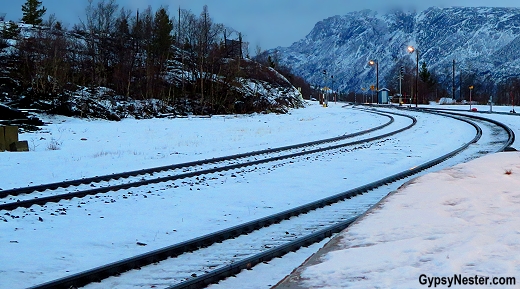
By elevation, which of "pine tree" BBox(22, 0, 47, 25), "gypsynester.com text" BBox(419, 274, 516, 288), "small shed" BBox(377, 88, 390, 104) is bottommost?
"gypsynester.com text" BBox(419, 274, 516, 288)

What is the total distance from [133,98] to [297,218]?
38613mm

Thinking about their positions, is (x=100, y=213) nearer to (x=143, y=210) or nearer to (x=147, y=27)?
(x=143, y=210)

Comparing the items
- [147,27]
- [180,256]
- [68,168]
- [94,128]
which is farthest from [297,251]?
[147,27]

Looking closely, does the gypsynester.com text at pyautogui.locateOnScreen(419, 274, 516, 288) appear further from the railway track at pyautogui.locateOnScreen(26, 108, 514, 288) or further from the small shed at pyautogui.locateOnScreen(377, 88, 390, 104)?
the small shed at pyautogui.locateOnScreen(377, 88, 390, 104)

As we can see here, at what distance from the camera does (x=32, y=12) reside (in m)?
65.9

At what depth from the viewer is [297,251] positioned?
6.79m

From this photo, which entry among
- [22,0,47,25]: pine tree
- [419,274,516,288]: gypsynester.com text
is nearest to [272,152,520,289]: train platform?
[419,274,516,288]: gypsynester.com text

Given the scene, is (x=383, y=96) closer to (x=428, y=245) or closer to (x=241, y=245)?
(x=241, y=245)

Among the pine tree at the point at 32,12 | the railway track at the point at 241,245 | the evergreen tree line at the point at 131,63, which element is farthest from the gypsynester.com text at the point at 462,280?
the pine tree at the point at 32,12

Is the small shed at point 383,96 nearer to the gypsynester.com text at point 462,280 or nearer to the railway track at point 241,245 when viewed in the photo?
the railway track at point 241,245

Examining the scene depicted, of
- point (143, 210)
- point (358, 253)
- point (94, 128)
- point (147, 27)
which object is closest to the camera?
point (358, 253)

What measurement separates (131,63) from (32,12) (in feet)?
83.2

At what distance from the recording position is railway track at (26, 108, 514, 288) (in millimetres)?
A: 5700

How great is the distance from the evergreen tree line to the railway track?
33298 millimetres
